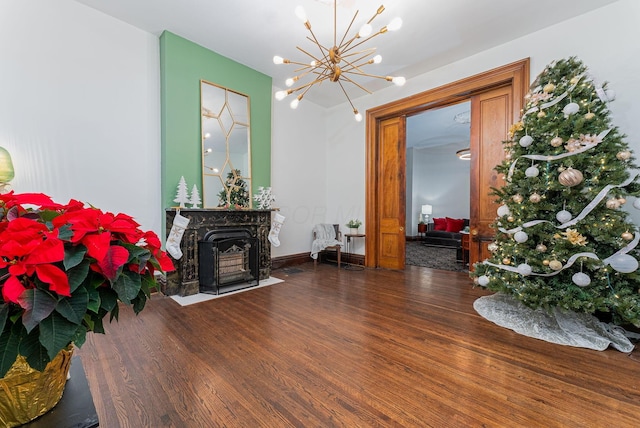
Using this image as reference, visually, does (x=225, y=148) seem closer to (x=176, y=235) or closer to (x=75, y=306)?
(x=176, y=235)

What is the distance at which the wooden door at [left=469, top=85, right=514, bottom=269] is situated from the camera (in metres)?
3.88

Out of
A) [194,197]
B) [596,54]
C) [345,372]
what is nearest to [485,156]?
[596,54]

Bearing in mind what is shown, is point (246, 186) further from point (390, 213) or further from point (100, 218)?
point (100, 218)

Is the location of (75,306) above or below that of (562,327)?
above

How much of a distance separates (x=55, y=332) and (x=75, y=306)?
49mm

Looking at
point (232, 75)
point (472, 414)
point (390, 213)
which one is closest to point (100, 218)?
point (472, 414)

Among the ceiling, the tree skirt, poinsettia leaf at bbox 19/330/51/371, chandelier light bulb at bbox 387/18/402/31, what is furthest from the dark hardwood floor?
the ceiling

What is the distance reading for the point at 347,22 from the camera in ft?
10.7

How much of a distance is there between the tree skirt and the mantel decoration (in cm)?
301

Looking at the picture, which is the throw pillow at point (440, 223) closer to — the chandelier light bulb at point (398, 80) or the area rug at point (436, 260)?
the area rug at point (436, 260)

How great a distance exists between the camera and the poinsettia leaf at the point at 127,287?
572 millimetres

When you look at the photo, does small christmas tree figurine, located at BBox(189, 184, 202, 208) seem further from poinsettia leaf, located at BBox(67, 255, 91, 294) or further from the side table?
poinsettia leaf, located at BBox(67, 255, 91, 294)

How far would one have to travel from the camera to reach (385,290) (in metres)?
3.75

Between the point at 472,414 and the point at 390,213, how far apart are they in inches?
152
